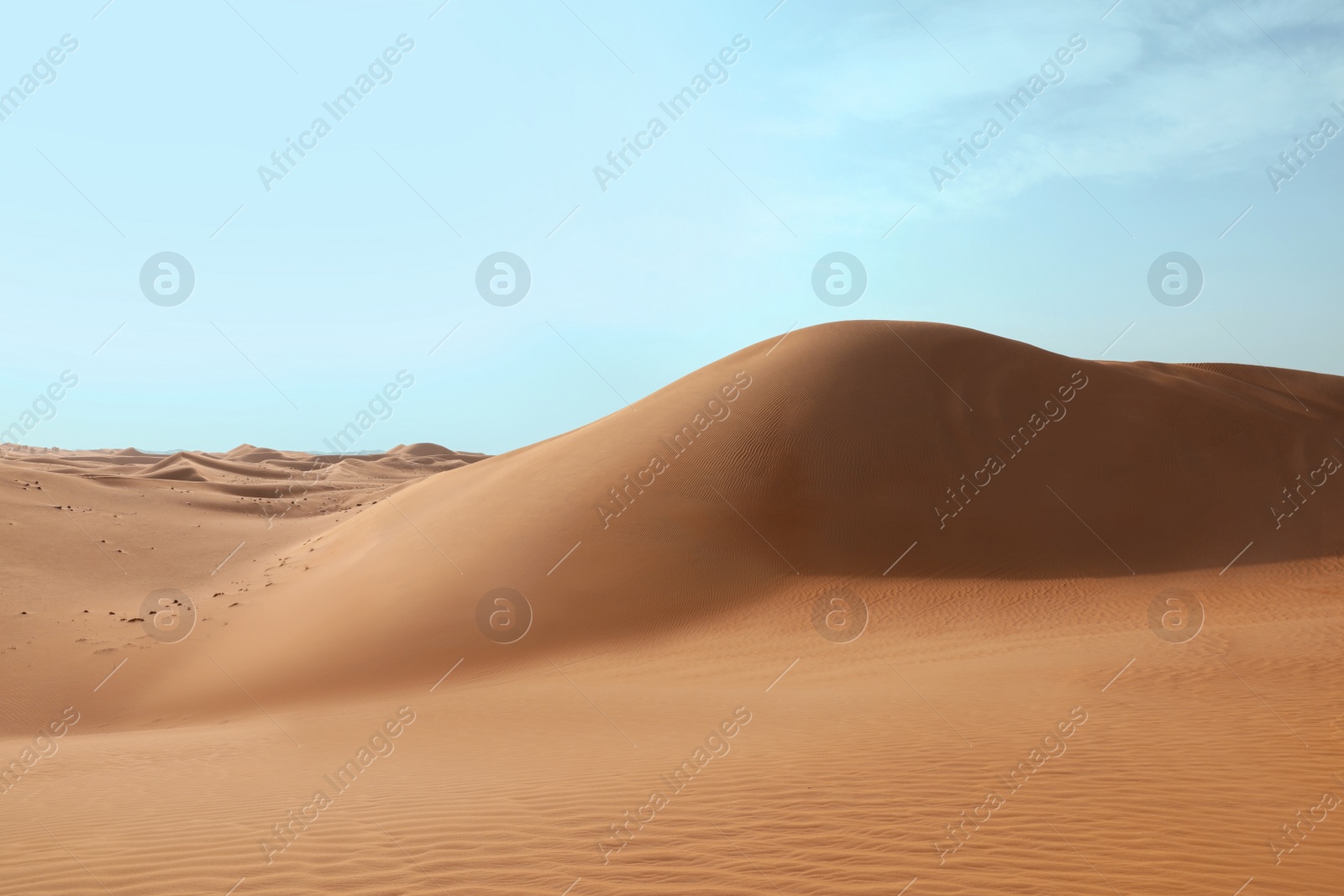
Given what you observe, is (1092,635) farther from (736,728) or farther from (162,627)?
(162,627)

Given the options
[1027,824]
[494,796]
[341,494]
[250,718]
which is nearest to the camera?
[1027,824]

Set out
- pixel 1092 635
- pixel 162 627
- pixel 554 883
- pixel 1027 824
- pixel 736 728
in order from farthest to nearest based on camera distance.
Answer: pixel 162 627, pixel 1092 635, pixel 736 728, pixel 1027 824, pixel 554 883

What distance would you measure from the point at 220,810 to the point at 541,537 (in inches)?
465

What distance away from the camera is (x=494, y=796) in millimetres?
6625

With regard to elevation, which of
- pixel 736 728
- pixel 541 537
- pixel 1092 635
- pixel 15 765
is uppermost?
pixel 541 537

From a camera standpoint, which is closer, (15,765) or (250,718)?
(15,765)

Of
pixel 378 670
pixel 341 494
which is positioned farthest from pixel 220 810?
pixel 341 494

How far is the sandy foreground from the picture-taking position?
548 cm

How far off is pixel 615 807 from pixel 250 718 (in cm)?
855

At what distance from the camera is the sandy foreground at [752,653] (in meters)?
5.48

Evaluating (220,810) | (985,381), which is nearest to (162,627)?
(220,810)

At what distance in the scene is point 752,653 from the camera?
13.8 meters

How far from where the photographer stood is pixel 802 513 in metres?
18.9

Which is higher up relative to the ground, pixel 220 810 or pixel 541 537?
pixel 541 537
